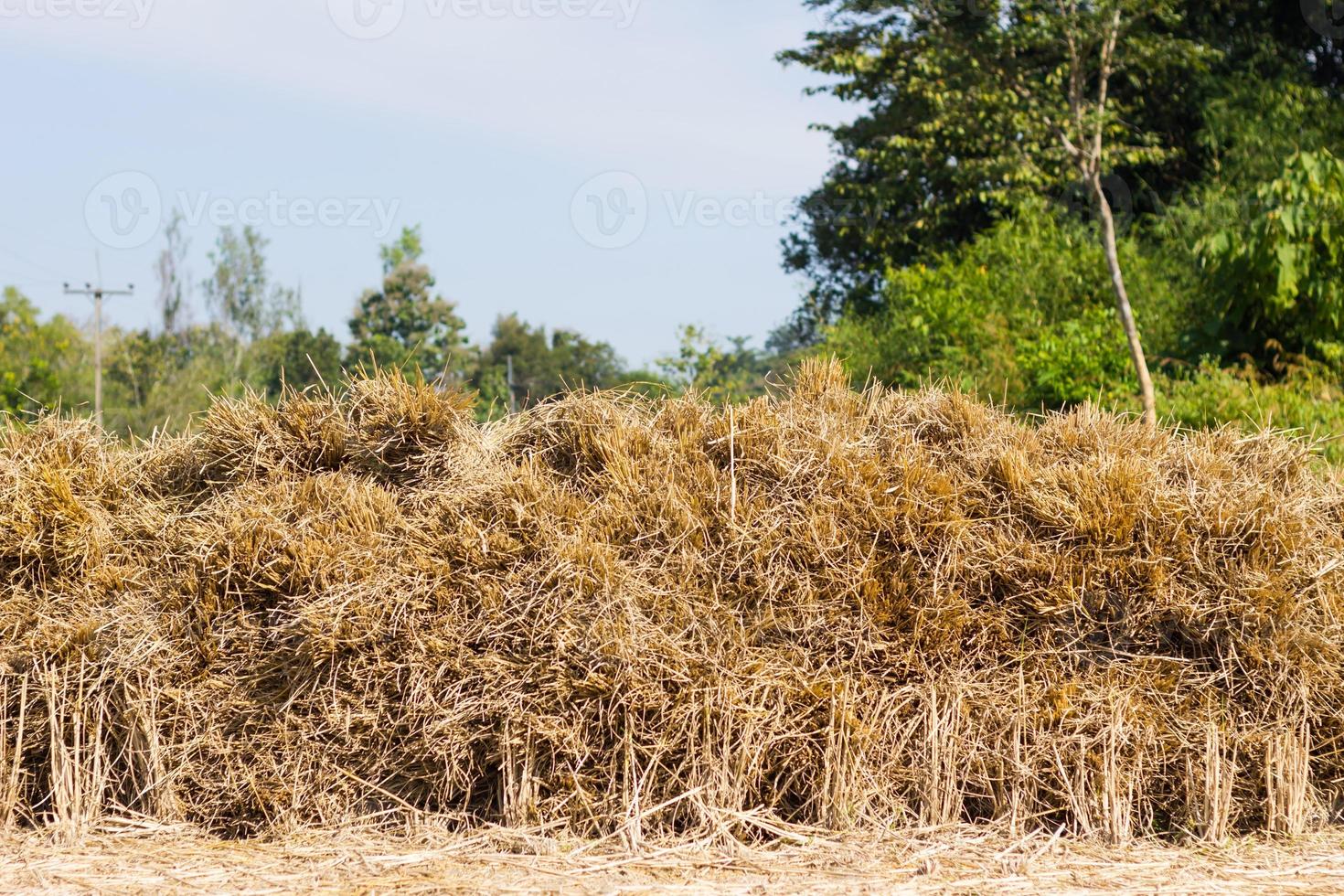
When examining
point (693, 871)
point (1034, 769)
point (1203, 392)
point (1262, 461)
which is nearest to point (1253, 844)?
point (1034, 769)

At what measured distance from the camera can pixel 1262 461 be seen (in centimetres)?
463

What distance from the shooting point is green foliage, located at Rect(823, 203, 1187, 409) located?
488 inches

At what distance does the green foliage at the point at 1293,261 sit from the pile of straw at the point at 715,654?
650 cm

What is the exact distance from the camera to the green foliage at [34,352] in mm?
27562

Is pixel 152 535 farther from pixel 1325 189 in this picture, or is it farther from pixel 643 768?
pixel 1325 189

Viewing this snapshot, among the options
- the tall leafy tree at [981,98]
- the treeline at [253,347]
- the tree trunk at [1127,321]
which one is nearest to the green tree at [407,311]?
the treeline at [253,347]

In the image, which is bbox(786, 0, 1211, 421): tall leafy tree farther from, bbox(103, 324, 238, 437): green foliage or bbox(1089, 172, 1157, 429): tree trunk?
bbox(103, 324, 238, 437): green foliage

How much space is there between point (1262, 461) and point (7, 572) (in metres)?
5.07

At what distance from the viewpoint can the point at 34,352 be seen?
32.9 metres

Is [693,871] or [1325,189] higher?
[1325,189]

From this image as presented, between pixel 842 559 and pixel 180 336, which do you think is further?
pixel 180 336

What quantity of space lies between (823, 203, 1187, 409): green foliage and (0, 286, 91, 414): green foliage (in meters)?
19.9

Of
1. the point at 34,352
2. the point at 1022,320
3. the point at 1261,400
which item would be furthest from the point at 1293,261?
→ the point at 34,352

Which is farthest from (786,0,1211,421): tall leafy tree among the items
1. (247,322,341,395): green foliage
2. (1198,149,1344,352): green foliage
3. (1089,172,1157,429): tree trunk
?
(247,322,341,395): green foliage
